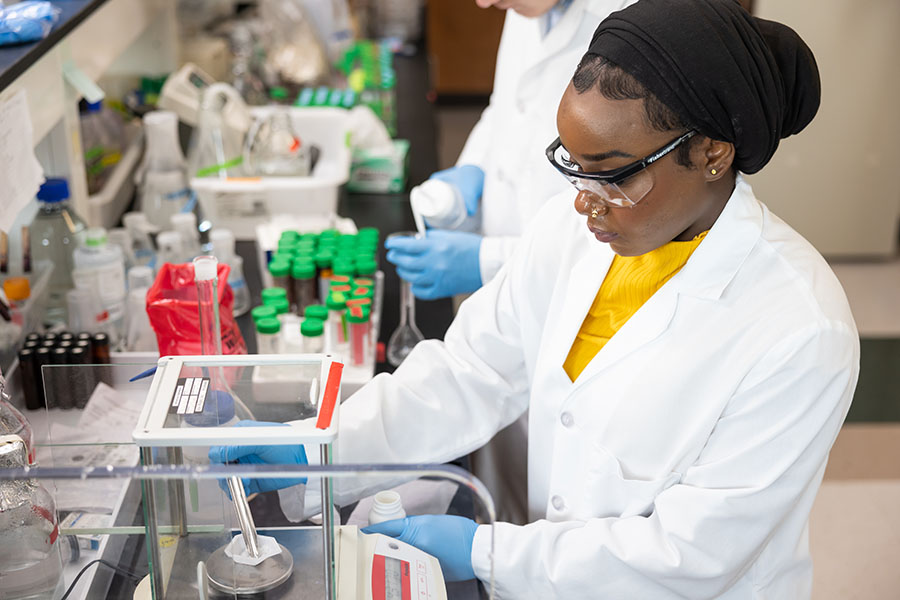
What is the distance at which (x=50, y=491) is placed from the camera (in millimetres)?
1149

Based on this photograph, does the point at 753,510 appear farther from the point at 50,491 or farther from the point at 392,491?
the point at 50,491

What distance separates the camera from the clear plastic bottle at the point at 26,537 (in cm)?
113

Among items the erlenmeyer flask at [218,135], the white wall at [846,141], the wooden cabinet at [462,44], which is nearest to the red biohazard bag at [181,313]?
the erlenmeyer flask at [218,135]

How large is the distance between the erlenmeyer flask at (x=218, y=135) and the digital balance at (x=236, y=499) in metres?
1.65

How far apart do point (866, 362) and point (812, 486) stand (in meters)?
2.87

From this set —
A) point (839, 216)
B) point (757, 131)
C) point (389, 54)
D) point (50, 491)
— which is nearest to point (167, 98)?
point (389, 54)

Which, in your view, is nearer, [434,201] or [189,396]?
[189,396]

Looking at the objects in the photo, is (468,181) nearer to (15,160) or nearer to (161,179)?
(161,179)

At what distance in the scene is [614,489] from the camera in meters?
1.37

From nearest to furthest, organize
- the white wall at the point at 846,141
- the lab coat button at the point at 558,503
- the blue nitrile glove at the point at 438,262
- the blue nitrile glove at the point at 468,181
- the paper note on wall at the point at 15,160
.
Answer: the lab coat button at the point at 558,503, the paper note on wall at the point at 15,160, the blue nitrile glove at the point at 438,262, the blue nitrile glove at the point at 468,181, the white wall at the point at 846,141

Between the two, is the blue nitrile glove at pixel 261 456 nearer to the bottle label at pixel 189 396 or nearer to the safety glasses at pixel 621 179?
the bottle label at pixel 189 396

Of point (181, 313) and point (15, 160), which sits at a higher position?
point (15, 160)

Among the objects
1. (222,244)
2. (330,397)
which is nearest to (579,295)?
(330,397)

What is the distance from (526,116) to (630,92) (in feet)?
3.49
